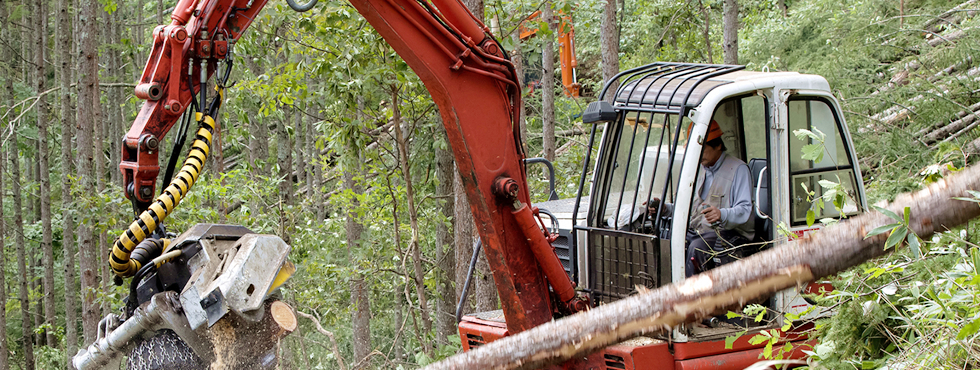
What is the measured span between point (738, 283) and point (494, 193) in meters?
2.98

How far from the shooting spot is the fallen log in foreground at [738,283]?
168cm

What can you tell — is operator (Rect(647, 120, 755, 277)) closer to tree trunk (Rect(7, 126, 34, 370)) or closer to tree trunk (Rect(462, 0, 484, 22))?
tree trunk (Rect(462, 0, 484, 22))

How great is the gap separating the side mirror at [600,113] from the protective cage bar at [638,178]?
13 cm

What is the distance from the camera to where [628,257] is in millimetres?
4746

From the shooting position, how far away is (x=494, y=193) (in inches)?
183

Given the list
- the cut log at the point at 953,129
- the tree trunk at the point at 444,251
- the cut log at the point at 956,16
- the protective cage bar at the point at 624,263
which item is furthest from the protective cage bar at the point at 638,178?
the cut log at the point at 956,16

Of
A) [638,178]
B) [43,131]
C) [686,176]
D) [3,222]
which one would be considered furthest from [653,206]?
[3,222]

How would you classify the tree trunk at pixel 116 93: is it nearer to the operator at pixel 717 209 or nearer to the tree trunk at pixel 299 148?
the tree trunk at pixel 299 148

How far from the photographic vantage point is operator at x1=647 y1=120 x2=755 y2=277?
4.69 m

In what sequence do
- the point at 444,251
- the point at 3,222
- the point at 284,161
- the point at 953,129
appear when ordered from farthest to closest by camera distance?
the point at 3,222
the point at 284,161
the point at 444,251
the point at 953,129

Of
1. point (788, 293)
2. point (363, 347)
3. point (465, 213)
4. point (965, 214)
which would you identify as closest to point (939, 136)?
point (788, 293)

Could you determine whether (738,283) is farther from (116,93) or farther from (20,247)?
(20,247)

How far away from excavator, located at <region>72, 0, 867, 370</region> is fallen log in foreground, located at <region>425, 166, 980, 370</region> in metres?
2.60

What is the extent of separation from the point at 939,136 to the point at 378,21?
252 inches
